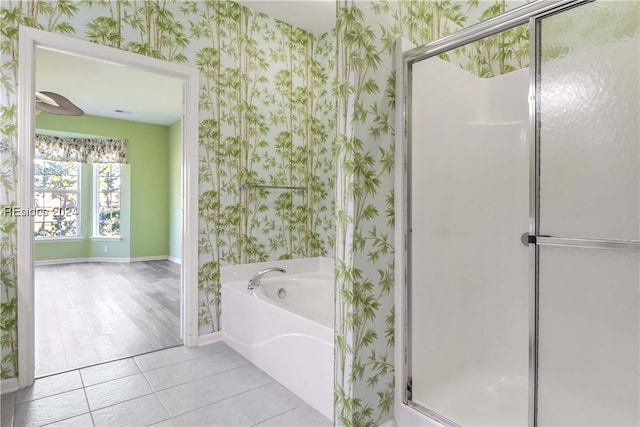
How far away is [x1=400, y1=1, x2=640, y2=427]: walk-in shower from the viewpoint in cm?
133

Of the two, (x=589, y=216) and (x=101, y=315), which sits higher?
(x=589, y=216)

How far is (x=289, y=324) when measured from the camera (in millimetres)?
2000

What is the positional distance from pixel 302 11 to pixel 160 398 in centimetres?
293

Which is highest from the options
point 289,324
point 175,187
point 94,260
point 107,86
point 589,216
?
point 107,86

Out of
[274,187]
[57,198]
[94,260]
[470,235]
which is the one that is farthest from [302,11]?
[94,260]

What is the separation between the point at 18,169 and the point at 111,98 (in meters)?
3.57

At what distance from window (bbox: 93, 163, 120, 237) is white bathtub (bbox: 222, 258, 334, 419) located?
15.8 feet

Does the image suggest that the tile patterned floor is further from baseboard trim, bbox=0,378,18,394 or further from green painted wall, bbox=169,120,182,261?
green painted wall, bbox=169,120,182,261

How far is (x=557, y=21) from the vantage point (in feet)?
4.26

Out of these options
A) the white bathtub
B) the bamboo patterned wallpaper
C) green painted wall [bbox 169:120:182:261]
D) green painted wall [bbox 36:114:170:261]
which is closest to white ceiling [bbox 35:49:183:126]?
green painted wall [bbox 36:114:170:261]

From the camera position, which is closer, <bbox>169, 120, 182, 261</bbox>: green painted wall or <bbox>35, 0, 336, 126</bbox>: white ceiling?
<bbox>35, 0, 336, 126</bbox>: white ceiling

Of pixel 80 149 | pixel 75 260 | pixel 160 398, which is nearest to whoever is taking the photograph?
pixel 160 398

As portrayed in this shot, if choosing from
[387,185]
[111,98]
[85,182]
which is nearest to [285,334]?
[387,185]

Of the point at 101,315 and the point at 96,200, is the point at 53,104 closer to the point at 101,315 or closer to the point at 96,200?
the point at 101,315
